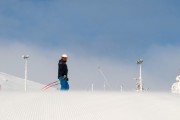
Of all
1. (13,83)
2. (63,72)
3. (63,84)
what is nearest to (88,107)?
(63,72)

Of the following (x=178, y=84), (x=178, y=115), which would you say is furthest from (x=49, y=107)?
(x=178, y=84)

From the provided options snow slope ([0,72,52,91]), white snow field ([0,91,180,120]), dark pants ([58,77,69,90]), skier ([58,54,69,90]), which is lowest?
white snow field ([0,91,180,120])

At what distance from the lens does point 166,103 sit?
14531mm

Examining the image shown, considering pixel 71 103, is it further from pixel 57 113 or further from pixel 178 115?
pixel 178 115

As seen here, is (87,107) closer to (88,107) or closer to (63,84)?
(88,107)

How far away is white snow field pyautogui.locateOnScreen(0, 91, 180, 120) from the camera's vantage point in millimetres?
12258

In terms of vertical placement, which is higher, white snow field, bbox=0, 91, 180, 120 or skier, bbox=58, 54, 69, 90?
skier, bbox=58, 54, 69, 90

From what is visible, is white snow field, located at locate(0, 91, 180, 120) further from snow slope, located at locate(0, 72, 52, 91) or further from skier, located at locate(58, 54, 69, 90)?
snow slope, located at locate(0, 72, 52, 91)

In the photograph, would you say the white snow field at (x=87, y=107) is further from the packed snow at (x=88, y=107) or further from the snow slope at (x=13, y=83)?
the snow slope at (x=13, y=83)

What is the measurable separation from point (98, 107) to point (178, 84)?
91.5 metres

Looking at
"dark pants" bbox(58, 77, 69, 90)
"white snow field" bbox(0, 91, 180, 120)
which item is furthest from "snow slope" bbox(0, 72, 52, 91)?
"white snow field" bbox(0, 91, 180, 120)

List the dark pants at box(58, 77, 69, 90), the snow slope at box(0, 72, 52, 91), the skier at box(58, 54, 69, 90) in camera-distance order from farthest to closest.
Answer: the snow slope at box(0, 72, 52, 91)
the dark pants at box(58, 77, 69, 90)
the skier at box(58, 54, 69, 90)

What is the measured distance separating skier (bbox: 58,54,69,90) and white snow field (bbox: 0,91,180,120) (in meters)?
6.59

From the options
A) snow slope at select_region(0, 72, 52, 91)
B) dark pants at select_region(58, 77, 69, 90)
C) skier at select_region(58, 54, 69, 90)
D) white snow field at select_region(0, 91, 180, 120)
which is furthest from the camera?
snow slope at select_region(0, 72, 52, 91)
